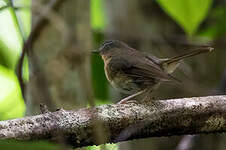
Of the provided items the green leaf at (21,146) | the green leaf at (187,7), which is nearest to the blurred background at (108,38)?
the green leaf at (187,7)

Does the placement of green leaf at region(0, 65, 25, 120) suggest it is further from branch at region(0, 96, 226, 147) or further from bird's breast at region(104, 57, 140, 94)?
branch at region(0, 96, 226, 147)

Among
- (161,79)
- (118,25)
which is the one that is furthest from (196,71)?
(161,79)

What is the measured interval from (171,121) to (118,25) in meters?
2.73

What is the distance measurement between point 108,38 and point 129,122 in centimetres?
259

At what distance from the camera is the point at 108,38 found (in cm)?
477

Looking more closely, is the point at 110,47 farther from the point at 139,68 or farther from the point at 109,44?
the point at 139,68

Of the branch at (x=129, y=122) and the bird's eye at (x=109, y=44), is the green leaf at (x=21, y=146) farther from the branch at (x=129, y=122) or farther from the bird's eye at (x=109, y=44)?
the bird's eye at (x=109, y=44)

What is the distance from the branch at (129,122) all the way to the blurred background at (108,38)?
0.78 metres

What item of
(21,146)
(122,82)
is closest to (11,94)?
(122,82)

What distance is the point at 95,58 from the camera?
181 inches

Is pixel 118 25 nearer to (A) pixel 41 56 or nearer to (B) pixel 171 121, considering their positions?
(A) pixel 41 56

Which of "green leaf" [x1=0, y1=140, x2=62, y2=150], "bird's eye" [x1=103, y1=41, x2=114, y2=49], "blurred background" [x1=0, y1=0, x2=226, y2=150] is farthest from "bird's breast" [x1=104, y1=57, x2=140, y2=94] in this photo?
"green leaf" [x1=0, y1=140, x2=62, y2=150]

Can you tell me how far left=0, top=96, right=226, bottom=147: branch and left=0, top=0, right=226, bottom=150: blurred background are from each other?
78 centimetres

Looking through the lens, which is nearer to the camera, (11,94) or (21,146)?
(21,146)
